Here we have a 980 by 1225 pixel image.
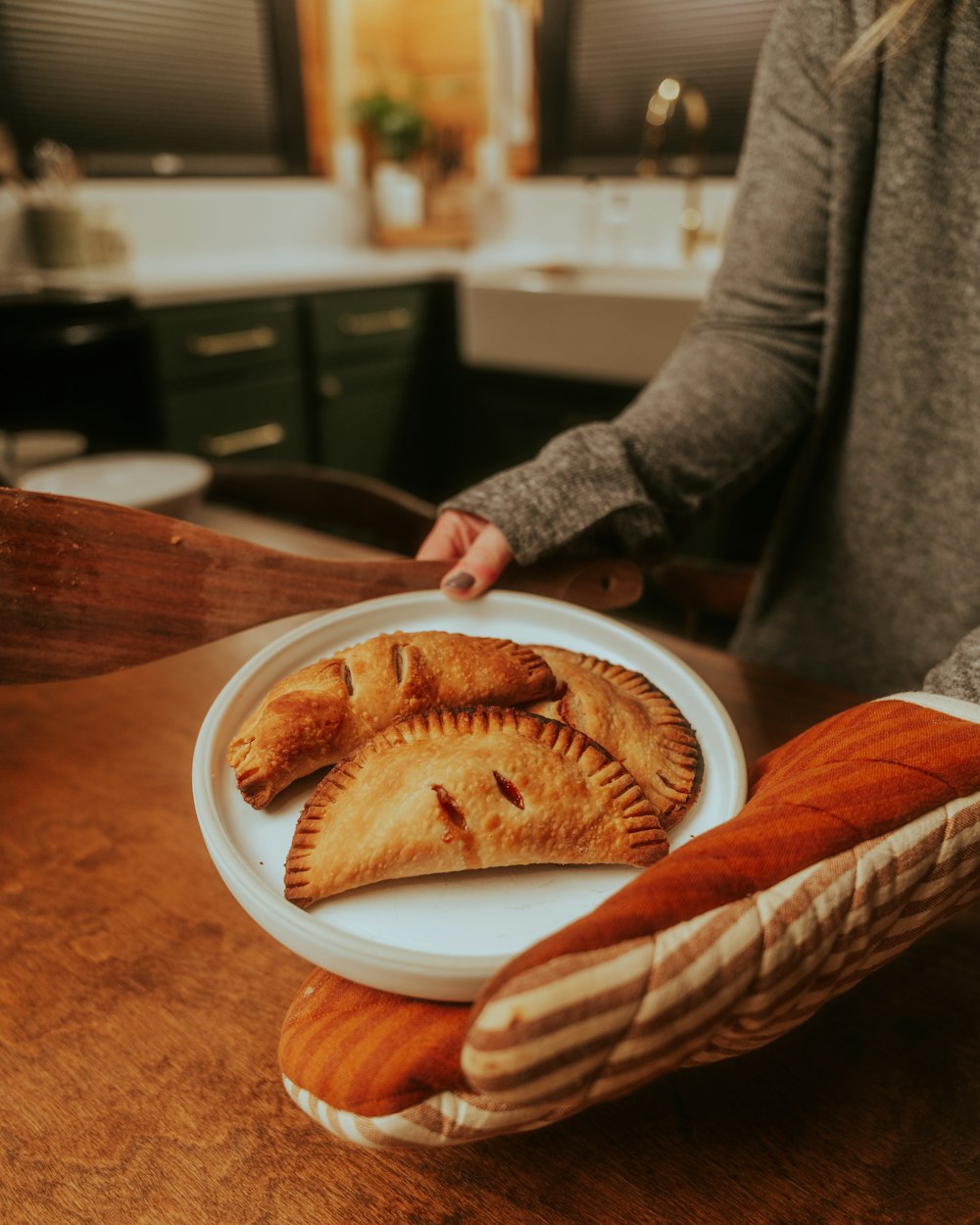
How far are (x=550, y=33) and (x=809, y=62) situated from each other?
2.69m

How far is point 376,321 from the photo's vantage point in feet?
8.50

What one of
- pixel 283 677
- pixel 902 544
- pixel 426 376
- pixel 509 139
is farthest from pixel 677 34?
pixel 283 677

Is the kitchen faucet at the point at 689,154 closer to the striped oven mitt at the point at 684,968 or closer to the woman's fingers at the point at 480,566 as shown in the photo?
the woman's fingers at the point at 480,566

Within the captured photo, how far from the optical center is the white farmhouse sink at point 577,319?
6.91 ft

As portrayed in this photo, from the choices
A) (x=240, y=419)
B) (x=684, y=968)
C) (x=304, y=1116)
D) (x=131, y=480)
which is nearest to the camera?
(x=684, y=968)

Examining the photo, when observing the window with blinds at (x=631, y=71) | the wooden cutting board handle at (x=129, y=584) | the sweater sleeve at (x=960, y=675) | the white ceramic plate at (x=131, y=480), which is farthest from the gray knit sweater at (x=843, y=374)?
the window with blinds at (x=631, y=71)

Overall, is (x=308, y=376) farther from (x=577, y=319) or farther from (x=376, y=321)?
(x=577, y=319)

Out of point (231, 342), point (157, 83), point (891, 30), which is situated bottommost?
point (231, 342)

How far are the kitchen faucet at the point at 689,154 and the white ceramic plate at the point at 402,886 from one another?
2.22 metres

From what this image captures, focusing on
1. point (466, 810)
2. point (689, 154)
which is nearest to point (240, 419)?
point (689, 154)

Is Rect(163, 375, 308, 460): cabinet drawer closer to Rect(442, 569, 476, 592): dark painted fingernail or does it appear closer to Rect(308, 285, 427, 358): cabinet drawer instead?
Rect(308, 285, 427, 358): cabinet drawer

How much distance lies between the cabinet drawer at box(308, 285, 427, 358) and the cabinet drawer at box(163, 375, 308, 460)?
17cm

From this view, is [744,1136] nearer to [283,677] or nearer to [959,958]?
[959,958]

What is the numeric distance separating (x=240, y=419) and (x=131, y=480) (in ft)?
4.42
